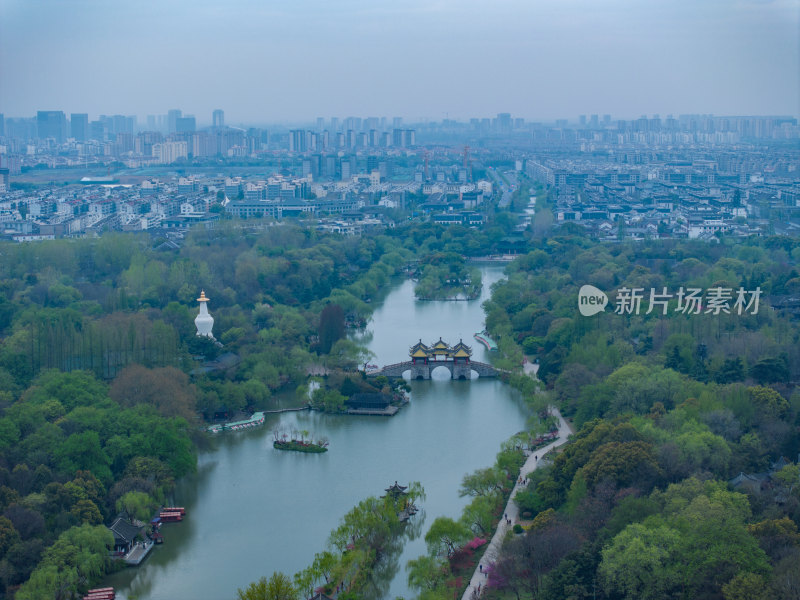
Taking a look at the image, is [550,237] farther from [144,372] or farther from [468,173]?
[468,173]

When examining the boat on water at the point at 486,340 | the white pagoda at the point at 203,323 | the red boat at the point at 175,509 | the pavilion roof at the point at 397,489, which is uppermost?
the white pagoda at the point at 203,323

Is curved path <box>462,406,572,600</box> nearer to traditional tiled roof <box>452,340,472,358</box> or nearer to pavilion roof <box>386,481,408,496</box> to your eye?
pavilion roof <box>386,481,408,496</box>

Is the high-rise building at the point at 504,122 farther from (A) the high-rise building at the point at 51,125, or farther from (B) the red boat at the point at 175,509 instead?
(B) the red boat at the point at 175,509

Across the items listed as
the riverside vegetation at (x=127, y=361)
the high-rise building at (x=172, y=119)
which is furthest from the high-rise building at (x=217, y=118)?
the riverside vegetation at (x=127, y=361)

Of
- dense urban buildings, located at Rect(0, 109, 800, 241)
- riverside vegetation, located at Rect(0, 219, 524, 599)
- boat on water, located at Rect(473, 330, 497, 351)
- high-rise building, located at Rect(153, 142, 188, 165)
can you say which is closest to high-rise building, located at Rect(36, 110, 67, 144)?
dense urban buildings, located at Rect(0, 109, 800, 241)

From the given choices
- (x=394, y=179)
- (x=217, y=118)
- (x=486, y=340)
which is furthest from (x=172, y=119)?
(x=486, y=340)
